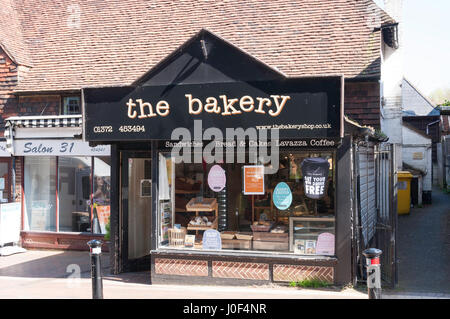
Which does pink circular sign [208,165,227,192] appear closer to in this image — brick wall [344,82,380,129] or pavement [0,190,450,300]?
pavement [0,190,450,300]

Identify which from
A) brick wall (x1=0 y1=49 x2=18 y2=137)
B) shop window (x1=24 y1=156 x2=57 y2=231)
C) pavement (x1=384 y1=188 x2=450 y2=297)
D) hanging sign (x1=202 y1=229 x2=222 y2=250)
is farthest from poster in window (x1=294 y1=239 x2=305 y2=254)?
brick wall (x1=0 y1=49 x2=18 y2=137)

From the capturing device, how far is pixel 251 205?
8945mm

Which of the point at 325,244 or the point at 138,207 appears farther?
the point at 138,207

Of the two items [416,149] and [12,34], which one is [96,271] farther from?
[416,149]

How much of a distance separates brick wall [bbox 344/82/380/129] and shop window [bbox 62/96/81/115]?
23.9 ft

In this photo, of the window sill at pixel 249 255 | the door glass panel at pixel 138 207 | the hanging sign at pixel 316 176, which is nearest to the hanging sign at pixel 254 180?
the hanging sign at pixel 316 176

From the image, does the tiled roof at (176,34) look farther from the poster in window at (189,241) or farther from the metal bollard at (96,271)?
the metal bollard at (96,271)

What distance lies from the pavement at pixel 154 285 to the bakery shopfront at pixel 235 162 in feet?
1.20

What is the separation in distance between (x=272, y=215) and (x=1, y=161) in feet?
28.5

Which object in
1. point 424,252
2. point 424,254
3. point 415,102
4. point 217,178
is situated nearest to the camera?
point 217,178

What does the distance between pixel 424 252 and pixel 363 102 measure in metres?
3.93

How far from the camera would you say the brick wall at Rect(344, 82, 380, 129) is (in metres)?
10.9

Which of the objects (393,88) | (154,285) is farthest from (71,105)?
(393,88)

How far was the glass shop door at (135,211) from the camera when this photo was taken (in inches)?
389
